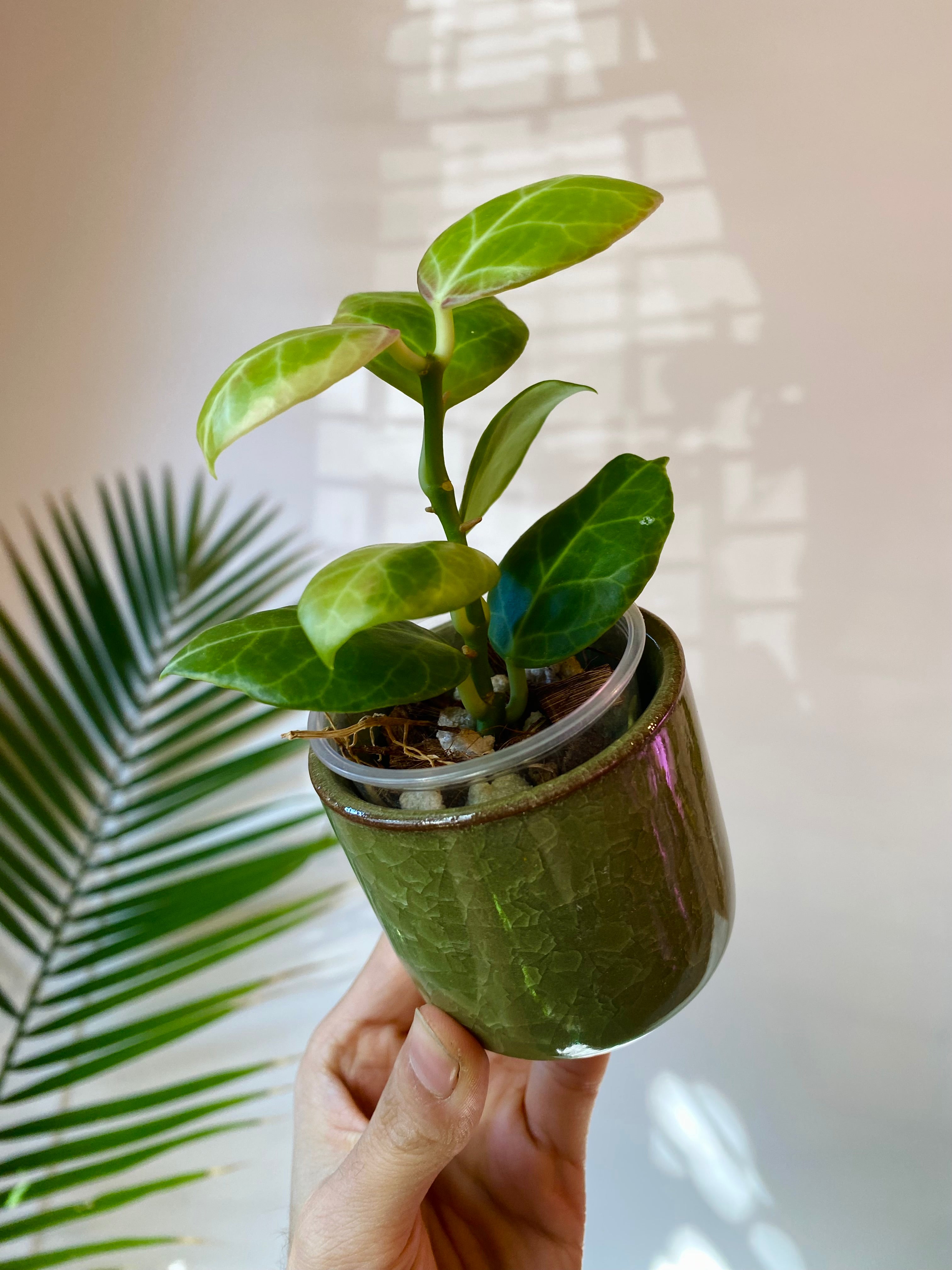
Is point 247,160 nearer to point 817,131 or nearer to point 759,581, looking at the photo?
point 817,131

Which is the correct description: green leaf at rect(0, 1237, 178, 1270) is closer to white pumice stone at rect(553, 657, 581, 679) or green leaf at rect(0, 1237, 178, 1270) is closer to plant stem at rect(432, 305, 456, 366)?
white pumice stone at rect(553, 657, 581, 679)

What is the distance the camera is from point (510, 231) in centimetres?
35

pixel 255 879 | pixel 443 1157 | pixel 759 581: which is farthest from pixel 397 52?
pixel 443 1157

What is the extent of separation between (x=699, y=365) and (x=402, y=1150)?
923 millimetres

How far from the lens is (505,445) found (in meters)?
0.42

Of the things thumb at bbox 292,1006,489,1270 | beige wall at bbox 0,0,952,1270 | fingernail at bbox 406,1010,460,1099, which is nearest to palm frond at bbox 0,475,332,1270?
beige wall at bbox 0,0,952,1270

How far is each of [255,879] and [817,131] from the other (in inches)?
41.1

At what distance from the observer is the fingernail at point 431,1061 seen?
47 cm

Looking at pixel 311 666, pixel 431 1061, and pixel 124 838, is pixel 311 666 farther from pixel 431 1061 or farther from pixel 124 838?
pixel 124 838

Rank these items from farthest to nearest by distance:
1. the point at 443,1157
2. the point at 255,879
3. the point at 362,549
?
the point at 255,879, the point at 443,1157, the point at 362,549

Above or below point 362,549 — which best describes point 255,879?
below

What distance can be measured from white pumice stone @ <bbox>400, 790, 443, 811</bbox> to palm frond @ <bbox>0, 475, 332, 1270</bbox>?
0.68m

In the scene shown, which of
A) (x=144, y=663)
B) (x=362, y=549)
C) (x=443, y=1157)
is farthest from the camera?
(x=144, y=663)

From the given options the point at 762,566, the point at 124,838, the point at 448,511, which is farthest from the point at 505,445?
the point at 124,838
